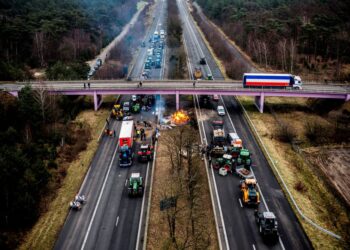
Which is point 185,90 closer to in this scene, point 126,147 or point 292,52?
point 126,147

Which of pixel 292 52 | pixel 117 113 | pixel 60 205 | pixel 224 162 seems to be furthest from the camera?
pixel 292 52

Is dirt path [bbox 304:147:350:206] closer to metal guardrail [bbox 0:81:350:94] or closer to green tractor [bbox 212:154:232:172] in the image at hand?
green tractor [bbox 212:154:232:172]

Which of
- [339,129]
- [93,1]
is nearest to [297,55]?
[339,129]

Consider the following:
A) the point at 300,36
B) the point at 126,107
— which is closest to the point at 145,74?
the point at 126,107

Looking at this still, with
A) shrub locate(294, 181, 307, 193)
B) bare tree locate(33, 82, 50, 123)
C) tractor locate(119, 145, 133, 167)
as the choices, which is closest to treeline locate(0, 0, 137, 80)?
bare tree locate(33, 82, 50, 123)

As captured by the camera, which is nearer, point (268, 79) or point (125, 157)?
point (125, 157)

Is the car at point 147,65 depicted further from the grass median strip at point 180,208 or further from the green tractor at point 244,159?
the green tractor at point 244,159
